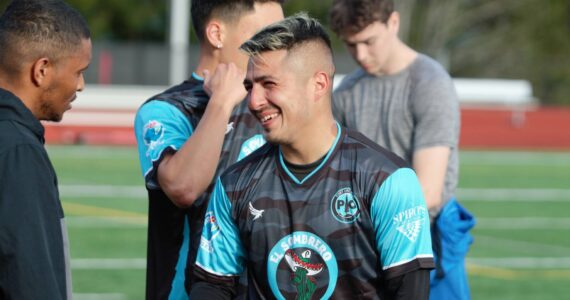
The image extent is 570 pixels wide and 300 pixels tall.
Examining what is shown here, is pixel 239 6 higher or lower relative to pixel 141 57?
higher

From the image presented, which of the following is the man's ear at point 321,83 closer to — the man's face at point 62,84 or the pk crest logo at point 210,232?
the pk crest logo at point 210,232

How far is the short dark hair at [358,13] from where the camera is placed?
545 centimetres

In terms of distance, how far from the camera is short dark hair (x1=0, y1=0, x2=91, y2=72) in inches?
145

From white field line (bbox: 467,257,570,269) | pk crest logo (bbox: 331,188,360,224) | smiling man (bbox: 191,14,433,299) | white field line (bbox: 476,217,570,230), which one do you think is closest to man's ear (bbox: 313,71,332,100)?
smiling man (bbox: 191,14,433,299)

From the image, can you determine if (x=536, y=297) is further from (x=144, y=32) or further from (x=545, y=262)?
(x=144, y=32)

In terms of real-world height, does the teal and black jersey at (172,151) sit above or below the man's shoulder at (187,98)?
below

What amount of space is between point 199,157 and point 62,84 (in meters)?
0.68

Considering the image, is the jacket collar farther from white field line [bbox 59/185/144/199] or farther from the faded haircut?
white field line [bbox 59/185/144/199]

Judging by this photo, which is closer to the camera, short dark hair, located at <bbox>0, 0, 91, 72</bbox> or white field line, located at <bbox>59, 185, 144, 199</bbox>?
short dark hair, located at <bbox>0, 0, 91, 72</bbox>

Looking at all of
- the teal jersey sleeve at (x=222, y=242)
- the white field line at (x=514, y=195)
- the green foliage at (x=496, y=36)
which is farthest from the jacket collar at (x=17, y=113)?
the green foliage at (x=496, y=36)

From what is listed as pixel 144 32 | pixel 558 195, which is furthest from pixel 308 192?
pixel 144 32

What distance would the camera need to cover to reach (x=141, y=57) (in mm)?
33094

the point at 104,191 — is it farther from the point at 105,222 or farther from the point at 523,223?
the point at 523,223

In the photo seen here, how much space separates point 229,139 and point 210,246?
0.67 metres
